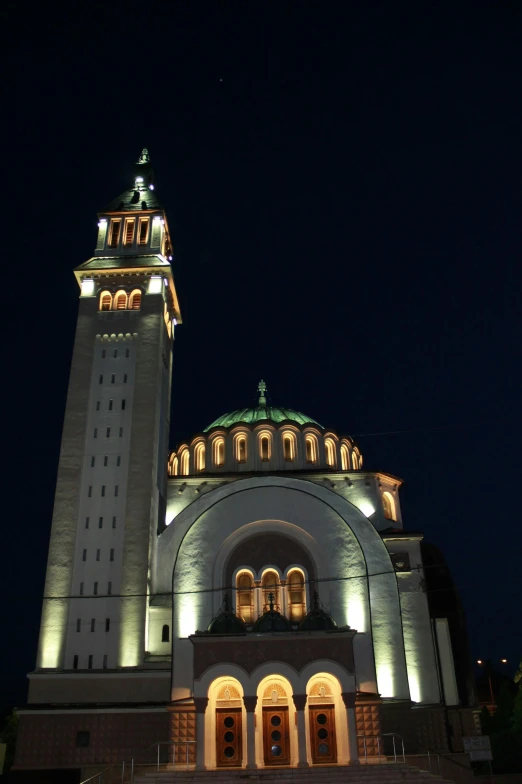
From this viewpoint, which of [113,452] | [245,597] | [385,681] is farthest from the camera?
[113,452]

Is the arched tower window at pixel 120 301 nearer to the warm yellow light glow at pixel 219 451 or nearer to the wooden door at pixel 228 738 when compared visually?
the warm yellow light glow at pixel 219 451

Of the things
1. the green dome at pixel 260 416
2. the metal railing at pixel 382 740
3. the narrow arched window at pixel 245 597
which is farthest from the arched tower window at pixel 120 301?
the metal railing at pixel 382 740

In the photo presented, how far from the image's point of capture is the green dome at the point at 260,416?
35.6 m

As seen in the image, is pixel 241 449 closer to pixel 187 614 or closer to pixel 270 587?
pixel 270 587

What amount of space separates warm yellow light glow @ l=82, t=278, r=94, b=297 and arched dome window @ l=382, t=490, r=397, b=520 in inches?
667

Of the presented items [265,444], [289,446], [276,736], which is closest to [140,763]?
[276,736]

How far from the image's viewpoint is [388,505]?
108ft

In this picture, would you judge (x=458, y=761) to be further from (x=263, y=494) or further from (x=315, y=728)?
(x=263, y=494)

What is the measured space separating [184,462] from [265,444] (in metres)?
4.07

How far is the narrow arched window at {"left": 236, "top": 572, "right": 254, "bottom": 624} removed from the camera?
27547 mm

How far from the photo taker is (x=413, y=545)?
29438 millimetres

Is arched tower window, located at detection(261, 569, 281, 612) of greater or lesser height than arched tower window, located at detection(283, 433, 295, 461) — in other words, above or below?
below

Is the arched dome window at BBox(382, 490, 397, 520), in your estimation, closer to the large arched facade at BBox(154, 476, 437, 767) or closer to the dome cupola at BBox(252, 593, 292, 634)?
the large arched facade at BBox(154, 476, 437, 767)

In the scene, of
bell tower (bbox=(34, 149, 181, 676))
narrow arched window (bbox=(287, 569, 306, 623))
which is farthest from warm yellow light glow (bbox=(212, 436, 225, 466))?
narrow arched window (bbox=(287, 569, 306, 623))
